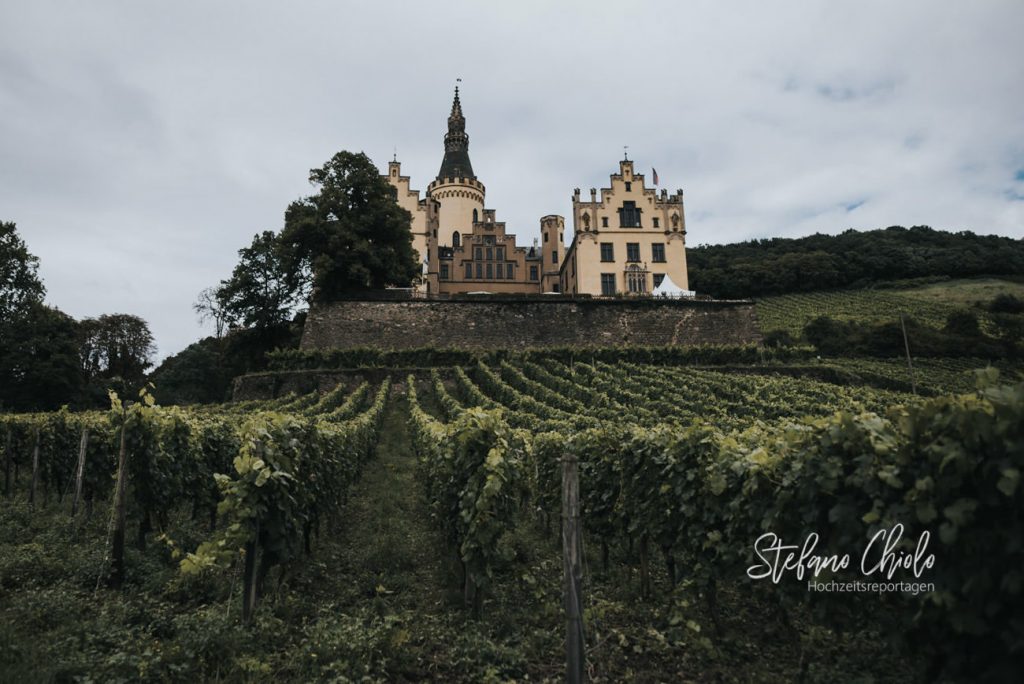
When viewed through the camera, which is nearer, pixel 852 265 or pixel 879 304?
pixel 879 304

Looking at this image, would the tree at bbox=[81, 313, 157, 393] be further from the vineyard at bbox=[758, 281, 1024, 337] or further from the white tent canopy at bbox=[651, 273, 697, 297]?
the vineyard at bbox=[758, 281, 1024, 337]

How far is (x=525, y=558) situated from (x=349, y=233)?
3118 cm

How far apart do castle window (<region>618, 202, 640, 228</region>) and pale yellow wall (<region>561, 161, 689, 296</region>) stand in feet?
0.82

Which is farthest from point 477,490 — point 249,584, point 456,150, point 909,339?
point 456,150

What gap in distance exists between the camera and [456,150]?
217 feet

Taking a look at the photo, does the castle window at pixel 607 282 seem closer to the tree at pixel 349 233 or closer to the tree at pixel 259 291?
the tree at pixel 349 233

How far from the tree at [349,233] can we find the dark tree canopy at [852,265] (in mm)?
43712

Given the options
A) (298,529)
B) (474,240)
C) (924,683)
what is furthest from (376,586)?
(474,240)

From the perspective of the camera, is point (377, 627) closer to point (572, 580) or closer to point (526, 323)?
point (572, 580)

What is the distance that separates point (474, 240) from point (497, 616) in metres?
52.7

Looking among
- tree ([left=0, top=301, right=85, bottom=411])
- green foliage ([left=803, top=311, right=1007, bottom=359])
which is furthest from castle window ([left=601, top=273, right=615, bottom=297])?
tree ([left=0, top=301, right=85, bottom=411])

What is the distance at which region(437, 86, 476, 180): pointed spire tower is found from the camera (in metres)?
63.8

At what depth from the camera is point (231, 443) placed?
11.2m

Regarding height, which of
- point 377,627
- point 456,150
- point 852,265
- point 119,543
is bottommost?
point 377,627
